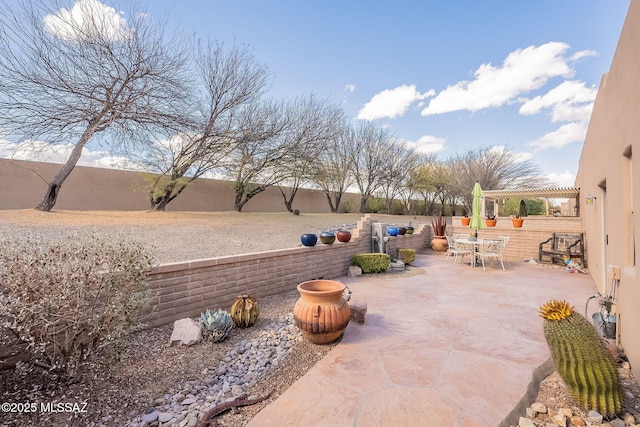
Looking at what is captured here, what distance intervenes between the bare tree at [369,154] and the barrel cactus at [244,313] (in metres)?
15.6

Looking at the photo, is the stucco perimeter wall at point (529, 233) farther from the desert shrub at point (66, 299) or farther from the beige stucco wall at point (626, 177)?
the desert shrub at point (66, 299)

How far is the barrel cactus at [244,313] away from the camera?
367 cm

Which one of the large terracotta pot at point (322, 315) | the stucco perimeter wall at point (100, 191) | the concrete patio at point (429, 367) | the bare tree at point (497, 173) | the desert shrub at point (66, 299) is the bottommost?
the concrete patio at point (429, 367)

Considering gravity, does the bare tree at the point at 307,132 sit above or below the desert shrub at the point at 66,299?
above

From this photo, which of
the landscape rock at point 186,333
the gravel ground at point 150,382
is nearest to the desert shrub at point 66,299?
the gravel ground at point 150,382

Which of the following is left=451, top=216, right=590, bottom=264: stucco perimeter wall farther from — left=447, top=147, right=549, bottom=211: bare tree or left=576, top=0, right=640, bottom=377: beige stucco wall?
left=447, top=147, right=549, bottom=211: bare tree

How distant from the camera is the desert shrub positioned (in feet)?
7.04

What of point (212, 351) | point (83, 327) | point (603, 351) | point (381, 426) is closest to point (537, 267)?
point (603, 351)

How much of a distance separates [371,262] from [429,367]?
4.37m

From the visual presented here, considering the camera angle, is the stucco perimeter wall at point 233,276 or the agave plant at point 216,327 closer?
the agave plant at point 216,327

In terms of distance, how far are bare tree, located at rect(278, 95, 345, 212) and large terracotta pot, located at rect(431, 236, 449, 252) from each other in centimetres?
657

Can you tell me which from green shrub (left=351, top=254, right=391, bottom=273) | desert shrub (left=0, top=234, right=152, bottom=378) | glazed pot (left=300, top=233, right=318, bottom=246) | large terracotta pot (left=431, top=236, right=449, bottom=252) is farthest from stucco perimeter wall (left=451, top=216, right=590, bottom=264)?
desert shrub (left=0, top=234, right=152, bottom=378)

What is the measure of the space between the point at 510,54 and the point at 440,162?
12.2m

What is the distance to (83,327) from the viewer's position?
2357 millimetres
